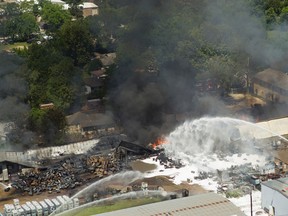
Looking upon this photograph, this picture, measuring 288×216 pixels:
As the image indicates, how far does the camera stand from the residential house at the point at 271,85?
4050cm

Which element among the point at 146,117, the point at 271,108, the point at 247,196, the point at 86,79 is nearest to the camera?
the point at 247,196

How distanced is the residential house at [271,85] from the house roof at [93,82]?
10.2m

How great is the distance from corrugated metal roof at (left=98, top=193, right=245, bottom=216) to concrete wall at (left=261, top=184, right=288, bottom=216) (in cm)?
214

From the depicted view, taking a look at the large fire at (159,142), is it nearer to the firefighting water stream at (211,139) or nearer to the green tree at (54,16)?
the firefighting water stream at (211,139)

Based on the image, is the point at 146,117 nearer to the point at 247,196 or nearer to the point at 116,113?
the point at 116,113

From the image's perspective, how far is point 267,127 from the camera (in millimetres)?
33188

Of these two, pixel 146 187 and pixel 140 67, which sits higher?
pixel 140 67

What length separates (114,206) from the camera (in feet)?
85.6

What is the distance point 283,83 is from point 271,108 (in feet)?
7.69

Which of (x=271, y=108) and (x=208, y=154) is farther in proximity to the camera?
(x=271, y=108)

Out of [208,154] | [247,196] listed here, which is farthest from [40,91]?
[247,196]

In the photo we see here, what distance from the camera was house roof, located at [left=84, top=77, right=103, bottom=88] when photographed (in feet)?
147

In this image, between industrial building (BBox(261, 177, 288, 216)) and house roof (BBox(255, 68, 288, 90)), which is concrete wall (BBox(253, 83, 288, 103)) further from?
industrial building (BBox(261, 177, 288, 216))

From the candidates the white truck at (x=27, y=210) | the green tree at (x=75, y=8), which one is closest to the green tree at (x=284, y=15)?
the green tree at (x=75, y=8)
